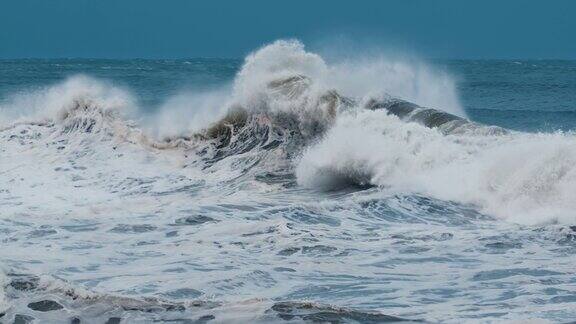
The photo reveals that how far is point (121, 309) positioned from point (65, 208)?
5.18m

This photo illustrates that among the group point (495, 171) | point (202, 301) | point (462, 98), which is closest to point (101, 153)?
point (495, 171)

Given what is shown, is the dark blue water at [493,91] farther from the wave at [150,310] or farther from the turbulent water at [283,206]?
the wave at [150,310]

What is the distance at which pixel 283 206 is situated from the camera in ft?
35.4

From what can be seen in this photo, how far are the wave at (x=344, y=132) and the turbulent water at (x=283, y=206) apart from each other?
37 millimetres

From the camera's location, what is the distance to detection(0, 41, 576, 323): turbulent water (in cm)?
666

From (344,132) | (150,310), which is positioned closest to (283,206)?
(344,132)

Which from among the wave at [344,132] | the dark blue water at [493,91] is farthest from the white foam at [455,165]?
the dark blue water at [493,91]

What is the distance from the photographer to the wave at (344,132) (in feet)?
36.4

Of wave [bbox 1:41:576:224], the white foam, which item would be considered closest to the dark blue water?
wave [bbox 1:41:576:224]

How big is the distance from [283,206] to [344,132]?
348 centimetres

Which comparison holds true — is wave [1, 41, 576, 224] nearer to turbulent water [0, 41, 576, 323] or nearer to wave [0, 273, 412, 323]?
turbulent water [0, 41, 576, 323]

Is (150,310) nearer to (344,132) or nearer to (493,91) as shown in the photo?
(344,132)

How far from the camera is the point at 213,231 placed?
365 inches

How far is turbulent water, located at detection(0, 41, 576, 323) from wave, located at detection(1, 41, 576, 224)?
0.04 meters
